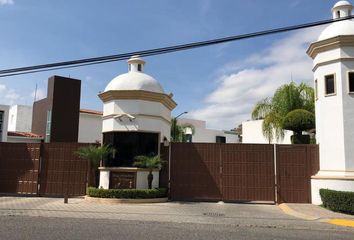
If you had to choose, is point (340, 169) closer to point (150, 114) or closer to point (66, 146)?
point (150, 114)

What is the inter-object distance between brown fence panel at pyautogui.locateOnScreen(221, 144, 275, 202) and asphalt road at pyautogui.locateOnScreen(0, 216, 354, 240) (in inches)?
193

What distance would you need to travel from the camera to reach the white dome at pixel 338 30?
1482cm

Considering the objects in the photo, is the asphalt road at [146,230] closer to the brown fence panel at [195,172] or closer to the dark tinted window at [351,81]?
the brown fence panel at [195,172]

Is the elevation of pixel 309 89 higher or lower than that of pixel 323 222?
higher

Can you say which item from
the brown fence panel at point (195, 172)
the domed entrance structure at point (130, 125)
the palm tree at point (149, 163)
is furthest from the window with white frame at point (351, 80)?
the palm tree at point (149, 163)

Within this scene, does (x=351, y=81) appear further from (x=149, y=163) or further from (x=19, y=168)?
(x=19, y=168)

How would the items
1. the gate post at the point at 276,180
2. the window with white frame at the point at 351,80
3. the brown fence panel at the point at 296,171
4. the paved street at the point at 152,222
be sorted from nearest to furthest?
the paved street at the point at 152,222 < the window with white frame at the point at 351,80 < the brown fence panel at the point at 296,171 < the gate post at the point at 276,180

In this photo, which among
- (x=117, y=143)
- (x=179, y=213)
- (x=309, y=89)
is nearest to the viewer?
(x=179, y=213)

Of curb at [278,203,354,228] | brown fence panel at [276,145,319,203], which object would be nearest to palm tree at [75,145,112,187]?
brown fence panel at [276,145,319,203]

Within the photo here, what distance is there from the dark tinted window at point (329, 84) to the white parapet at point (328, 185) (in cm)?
346

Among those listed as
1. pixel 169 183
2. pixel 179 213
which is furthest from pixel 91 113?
pixel 179 213

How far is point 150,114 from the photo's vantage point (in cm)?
1684

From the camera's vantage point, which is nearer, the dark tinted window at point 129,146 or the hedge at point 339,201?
the hedge at point 339,201

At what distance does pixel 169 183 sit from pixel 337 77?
27.1 ft
